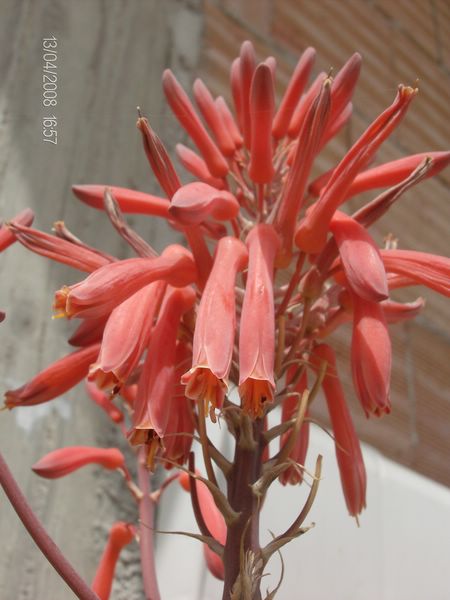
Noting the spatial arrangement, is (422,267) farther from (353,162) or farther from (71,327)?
(71,327)

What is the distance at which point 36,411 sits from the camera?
3.19ft

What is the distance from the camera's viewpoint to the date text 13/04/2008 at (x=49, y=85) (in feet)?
3.59

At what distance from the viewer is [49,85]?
45.3 inches

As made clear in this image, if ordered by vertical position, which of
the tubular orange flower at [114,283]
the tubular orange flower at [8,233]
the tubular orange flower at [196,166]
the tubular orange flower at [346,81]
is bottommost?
the tubular orange flower at [114,283]

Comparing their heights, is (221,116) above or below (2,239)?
above

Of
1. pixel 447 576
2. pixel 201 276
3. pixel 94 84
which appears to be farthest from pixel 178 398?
pixel 94 84

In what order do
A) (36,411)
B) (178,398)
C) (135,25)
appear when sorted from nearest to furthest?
(178,398) → (36,411) → (135,25)

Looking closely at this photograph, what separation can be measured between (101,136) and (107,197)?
0.62 m

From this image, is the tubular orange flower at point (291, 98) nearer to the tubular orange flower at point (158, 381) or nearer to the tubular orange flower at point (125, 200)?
the tubular orange flower at point (125, 200)

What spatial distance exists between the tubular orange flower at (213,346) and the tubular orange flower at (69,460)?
263mm

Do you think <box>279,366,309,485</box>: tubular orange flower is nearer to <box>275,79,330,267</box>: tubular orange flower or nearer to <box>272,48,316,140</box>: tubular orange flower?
<box>275,79,330,267</box>: tubular orange flower

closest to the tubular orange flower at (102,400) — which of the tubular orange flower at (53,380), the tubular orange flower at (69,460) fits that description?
the tubular orange flower at (69,460)

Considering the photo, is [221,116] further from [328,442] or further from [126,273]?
[328,442]

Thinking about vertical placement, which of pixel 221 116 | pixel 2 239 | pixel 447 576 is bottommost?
pixel 447 576
